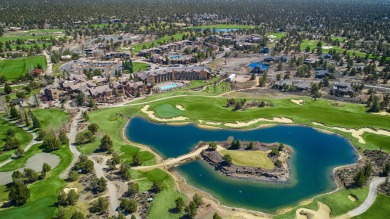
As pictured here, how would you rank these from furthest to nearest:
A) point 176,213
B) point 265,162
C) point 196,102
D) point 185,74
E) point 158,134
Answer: point 185,74 → point 196,102 → point 158,134 → point 265,162 → point 176,213

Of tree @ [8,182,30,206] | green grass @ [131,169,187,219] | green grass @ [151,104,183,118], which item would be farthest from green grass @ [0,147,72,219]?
green grass @ [151,104,183,118]

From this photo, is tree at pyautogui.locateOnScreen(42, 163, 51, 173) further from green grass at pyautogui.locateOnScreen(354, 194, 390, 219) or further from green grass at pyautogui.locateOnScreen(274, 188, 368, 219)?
green grass at pyautogui.locateOnScreen(354, 194, 390, 219)

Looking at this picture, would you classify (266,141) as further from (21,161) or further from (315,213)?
(21,161)

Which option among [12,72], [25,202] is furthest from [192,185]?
[12,72]

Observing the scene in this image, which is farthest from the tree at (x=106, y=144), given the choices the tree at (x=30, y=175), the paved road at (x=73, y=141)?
the tree at (x=30, y=175)

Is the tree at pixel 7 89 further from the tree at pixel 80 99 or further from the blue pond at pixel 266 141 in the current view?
the blue pond at pixel 266 141

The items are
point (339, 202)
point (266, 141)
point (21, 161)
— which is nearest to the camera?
point (339, 202)

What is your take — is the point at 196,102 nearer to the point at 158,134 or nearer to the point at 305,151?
the point at 158,134

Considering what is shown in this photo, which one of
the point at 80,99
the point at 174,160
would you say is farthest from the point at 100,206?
the point at 80,99
